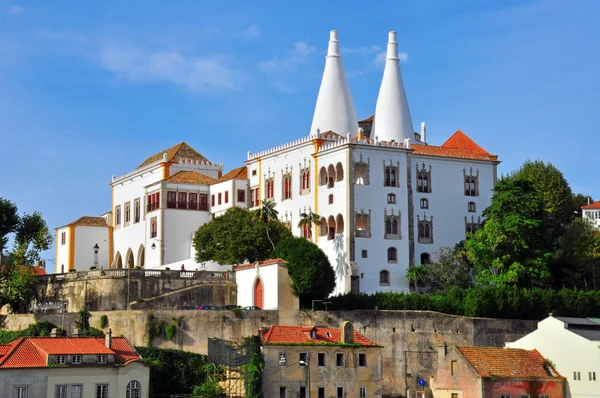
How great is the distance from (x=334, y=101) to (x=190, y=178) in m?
13.2

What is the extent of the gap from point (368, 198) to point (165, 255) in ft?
60.5

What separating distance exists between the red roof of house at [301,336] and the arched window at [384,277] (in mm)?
15847

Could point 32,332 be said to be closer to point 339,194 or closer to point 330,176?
point 339,194

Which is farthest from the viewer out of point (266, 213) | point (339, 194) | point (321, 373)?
point (266, 213)

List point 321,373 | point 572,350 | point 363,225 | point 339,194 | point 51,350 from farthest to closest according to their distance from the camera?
point 339,194, point 363,225, point 572,350, point 321,373, point 51,350

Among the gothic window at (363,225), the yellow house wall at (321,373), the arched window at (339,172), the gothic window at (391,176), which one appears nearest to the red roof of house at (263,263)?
the gothic window at (363,225)

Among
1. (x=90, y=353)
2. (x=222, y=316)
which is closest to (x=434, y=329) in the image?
(x=222, y=316)

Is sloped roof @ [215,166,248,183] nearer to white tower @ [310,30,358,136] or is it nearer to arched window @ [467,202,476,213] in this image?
white tower @ [310,30,358,136]

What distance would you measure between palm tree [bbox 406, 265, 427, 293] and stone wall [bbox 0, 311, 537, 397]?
329 inches

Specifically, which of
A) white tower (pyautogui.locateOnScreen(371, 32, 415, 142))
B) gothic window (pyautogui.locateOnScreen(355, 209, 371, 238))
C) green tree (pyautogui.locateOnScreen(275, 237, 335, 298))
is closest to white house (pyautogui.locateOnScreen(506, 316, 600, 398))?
green tree (pyautogui.locateOnScreen(275, 237, 335, 298))

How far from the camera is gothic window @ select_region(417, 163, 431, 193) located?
92625 millimetres

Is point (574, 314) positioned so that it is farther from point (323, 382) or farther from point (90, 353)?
point (90, 353)

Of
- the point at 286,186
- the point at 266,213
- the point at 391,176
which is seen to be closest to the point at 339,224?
the point at 391,176

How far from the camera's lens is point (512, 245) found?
288 ft
